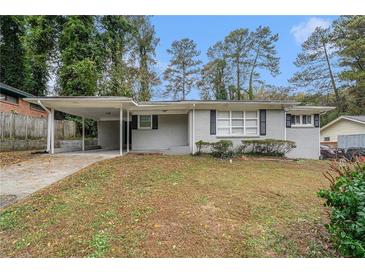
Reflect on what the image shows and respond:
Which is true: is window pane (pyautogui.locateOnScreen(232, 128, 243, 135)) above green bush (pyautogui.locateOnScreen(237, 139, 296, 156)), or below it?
above

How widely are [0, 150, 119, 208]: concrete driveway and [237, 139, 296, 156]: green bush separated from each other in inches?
306

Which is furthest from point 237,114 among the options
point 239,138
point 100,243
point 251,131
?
point 100,243

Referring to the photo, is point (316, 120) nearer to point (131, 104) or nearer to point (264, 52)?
point (131, 104)

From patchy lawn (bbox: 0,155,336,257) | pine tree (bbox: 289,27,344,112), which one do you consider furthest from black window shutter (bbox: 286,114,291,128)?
pine tree (bbox: 289,27,344,112)

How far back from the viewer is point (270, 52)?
1021 inches

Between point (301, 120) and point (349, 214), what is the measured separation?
42.4ft

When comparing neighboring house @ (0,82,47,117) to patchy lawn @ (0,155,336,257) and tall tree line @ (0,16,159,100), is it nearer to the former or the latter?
tall tree line @ (0,16,159,100)

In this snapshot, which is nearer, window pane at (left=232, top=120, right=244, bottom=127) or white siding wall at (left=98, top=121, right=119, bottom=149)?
window pane at (left=232, top=120, right=244, bottom=127)

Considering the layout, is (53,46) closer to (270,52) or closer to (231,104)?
(231,104)

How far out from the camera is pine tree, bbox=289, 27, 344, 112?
87.7ft

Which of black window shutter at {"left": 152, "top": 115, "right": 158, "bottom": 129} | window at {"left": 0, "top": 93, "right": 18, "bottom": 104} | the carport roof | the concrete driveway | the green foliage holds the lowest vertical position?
the green foliage

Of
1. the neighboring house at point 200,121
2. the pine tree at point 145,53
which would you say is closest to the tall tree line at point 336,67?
the neighboring house at point 200,121

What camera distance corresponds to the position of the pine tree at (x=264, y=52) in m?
25.4
